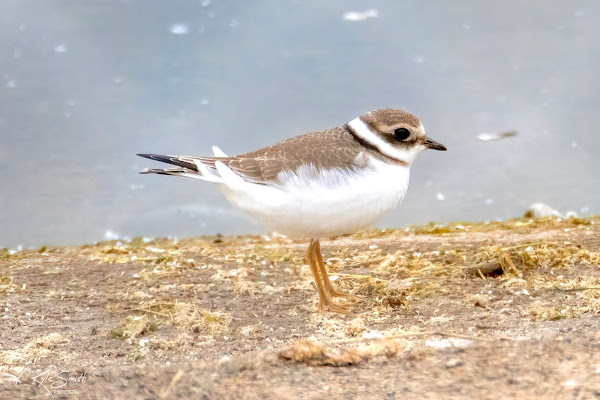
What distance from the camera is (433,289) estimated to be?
6148 millimetres

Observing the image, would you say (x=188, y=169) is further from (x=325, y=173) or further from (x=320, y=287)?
(x=320, y=287)

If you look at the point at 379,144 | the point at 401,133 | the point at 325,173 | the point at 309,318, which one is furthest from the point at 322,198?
the point at 309,318

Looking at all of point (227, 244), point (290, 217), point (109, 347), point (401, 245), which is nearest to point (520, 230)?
point (401, 245)

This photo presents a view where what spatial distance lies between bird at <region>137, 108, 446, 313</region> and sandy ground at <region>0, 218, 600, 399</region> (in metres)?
0.73

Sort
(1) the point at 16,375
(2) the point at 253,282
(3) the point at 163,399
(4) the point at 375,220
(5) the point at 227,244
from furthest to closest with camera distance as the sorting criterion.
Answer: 1. (5) the point at 227,244
2. (2) the point at 253,282
3. (4) the point at 375,220
4. (1) the point at 16,375
5. (3) the point at 163,399

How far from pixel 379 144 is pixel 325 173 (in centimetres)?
51

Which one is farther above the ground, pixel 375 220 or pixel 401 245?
pixel 375 220

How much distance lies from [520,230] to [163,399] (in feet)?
16.4

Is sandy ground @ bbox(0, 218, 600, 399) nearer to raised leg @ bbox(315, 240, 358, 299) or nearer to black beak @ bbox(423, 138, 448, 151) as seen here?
raised leg @ bbox(315, 240, 358, 299)

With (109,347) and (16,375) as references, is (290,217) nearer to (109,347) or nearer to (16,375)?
(109,347)

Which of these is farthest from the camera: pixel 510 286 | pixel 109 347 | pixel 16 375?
pixel 510 286

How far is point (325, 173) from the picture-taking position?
5270 mm

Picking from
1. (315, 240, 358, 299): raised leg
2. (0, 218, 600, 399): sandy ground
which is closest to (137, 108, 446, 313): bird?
(315, 240, 358, 299): raised leg

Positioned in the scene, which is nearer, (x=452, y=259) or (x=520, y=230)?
(x=452, y=259)
